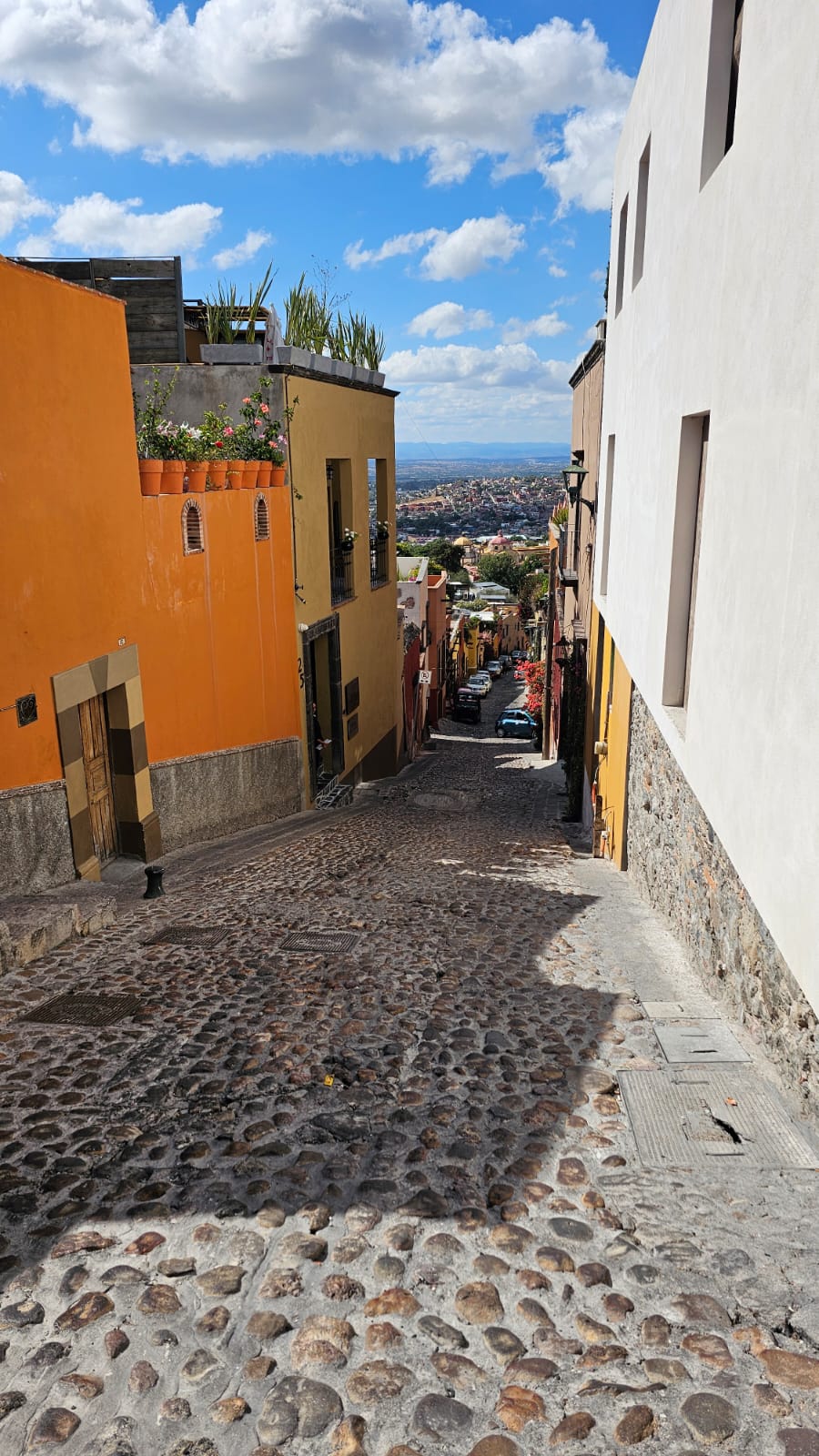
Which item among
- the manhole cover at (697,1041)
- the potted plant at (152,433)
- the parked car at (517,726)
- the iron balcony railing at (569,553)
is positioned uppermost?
the potted plant at (152,433)

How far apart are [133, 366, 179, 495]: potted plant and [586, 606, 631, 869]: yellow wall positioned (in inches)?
210

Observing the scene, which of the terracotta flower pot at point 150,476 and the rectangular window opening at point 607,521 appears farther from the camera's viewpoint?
the rectangular window opening at point 607,521

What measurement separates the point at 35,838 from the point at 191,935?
188 cm

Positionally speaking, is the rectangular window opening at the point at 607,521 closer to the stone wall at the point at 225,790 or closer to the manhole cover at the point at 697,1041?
the stone wall at the point at 225,790

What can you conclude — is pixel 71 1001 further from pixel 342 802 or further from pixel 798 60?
pixel 342 802

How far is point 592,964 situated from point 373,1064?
227cm

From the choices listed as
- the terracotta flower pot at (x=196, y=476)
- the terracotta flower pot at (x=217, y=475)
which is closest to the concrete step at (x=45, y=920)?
the terracotta flower pot at (x=196, y=476)

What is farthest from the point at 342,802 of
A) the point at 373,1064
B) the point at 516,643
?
the point at 516,643

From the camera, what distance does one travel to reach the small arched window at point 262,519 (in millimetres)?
11906

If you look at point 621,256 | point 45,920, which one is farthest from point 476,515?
point 45,920

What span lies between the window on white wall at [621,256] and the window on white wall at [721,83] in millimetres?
5216

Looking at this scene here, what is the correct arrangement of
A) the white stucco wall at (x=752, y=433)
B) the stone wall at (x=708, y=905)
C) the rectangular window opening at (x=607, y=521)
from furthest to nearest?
the rectangular window opening at (x=607, y=521) < the stone wall at (x=708, y=905) < the white stucco wall at (x=752, y=433)

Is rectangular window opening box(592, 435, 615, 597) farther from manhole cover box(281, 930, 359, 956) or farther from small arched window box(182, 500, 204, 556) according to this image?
manhole cover box(281, 930, 359, 956)

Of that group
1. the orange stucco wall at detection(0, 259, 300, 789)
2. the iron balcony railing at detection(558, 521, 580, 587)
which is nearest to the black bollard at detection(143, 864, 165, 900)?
the orange stucco wall at detection(0, 259, 300, 789)
